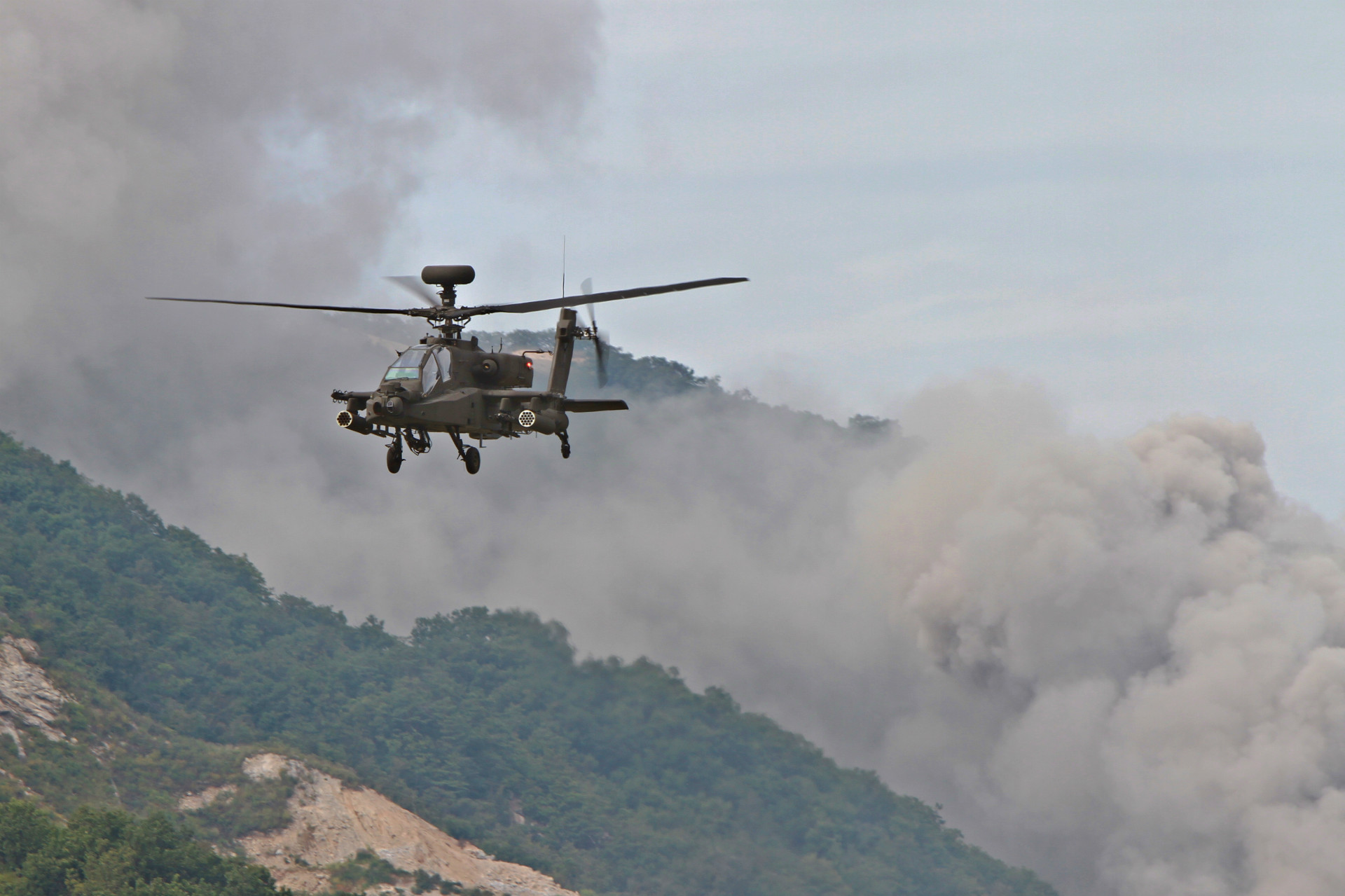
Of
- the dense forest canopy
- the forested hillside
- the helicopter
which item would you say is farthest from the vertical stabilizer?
the forested hillside

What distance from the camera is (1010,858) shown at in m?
199

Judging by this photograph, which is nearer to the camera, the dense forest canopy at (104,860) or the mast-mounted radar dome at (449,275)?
the mast-mounted radar dome at (449,275)

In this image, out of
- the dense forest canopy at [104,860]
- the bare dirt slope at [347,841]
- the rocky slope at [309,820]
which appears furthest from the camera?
the bare dirt slope at [347,841]

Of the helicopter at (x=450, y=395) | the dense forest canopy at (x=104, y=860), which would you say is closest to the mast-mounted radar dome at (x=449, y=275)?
the helicopter at (x=450, y=395)

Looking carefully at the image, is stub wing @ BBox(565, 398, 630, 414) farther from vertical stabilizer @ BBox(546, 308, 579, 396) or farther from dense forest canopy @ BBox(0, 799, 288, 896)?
dense forest canopy @ BBox(0, 799, 288, 896)

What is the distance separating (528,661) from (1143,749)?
70207 mm

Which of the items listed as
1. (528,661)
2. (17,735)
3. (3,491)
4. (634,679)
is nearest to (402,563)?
(528,661)

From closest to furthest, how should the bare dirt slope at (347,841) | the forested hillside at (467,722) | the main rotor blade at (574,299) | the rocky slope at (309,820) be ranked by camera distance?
the main rotor blade at (574,299)
the rocky slope at (309,820)
the bare dirt slope at (347,841)
the forested hillside at (467,722)

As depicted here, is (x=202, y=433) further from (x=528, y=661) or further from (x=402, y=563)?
(x=528, y=661)

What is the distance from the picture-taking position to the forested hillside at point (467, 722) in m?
153

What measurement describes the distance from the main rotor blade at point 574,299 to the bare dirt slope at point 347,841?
3533 inches

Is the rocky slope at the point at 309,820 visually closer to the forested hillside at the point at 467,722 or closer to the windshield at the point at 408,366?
the forested hillside at the point at 467,722

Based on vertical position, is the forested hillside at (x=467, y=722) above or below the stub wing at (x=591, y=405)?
above

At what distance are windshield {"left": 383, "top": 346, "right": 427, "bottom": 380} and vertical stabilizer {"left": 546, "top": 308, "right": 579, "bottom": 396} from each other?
213 inches
